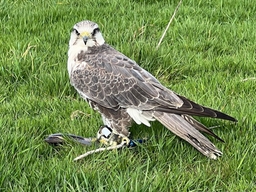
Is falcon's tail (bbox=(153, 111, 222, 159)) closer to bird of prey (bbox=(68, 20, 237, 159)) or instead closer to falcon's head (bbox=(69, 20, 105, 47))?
bird of prey (bbox=(68, 20, 237, 159))

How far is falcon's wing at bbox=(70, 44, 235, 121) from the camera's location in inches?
137

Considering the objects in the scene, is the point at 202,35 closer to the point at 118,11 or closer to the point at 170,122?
the point at 118,11

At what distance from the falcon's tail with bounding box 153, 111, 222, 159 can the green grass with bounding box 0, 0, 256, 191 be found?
0.09 metres

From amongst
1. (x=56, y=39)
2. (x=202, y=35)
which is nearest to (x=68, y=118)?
(x=56, y=39)

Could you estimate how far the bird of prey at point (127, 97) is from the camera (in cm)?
335

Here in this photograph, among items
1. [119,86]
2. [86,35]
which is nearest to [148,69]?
[86,35]

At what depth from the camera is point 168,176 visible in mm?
3061

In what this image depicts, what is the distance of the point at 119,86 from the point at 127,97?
0.10m

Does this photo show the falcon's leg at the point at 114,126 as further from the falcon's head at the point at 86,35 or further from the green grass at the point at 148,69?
the falcon's head at the point at 86,35

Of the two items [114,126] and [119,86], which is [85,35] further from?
[114,126]

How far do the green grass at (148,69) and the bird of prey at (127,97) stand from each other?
0.13 metres

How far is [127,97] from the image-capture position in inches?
139

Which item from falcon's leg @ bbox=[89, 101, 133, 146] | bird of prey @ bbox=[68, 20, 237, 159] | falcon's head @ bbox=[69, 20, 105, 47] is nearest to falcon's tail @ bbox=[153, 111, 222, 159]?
bird of prey @ bbox=[68, 20, 237, 159]

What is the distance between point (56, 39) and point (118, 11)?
46.8 inches
